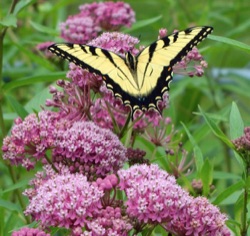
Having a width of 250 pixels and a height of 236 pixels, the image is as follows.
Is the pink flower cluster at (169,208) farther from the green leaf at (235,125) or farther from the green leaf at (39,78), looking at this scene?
the green leaf at (39,78)

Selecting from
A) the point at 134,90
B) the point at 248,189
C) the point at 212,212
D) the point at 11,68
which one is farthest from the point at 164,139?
the point at 11,68

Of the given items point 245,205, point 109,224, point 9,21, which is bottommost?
point 245,205

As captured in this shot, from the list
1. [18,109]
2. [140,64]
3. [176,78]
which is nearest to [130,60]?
[140,64]

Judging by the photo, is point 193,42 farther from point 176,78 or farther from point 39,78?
point 176,78

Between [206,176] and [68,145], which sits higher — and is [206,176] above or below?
below

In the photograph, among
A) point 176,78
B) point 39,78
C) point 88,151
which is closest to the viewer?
point 88,151

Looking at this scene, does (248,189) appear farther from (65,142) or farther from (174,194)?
(65,142)
